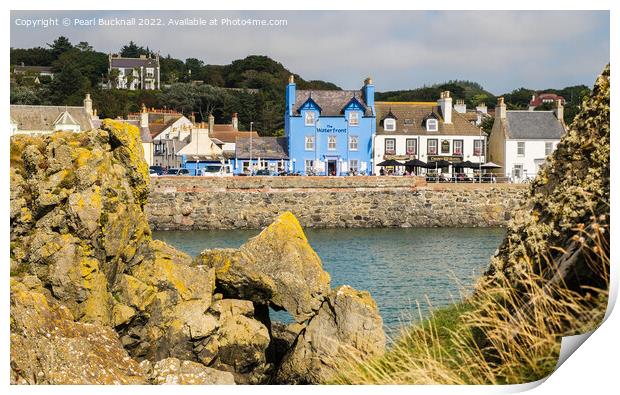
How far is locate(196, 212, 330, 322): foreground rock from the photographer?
493 inches

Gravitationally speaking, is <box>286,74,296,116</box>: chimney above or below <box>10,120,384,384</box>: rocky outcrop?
above

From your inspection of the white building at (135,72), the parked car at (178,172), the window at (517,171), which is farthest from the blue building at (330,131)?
the white building at (135,72)

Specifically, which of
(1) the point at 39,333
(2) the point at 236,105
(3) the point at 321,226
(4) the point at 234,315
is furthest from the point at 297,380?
(2) the point at 236,105

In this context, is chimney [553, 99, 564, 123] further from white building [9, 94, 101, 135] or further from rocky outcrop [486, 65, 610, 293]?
rocky outcrop [486, 65, 610, 293]

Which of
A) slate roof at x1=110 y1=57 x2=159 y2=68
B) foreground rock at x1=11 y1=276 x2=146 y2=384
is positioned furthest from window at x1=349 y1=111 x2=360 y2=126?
foreground rock at x1=11 y1=276 x2=146 y2=384

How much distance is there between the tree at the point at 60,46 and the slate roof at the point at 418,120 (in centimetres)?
1907

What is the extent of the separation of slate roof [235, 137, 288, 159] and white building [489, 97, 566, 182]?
1271 centimetres

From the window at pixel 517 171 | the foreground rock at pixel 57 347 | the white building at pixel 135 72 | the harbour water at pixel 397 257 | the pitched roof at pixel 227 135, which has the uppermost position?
the white building at pixel 135 72

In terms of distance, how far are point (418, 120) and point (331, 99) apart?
543cm

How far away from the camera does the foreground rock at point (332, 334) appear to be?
11.1m

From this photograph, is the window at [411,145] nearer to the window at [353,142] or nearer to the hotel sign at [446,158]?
Answer: the hotel sign at [446,158]

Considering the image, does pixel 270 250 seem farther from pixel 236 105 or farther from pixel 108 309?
pixel 236 105

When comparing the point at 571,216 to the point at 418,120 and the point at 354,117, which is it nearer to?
the point at 354,117

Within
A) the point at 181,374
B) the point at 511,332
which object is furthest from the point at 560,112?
the point at 511,332
